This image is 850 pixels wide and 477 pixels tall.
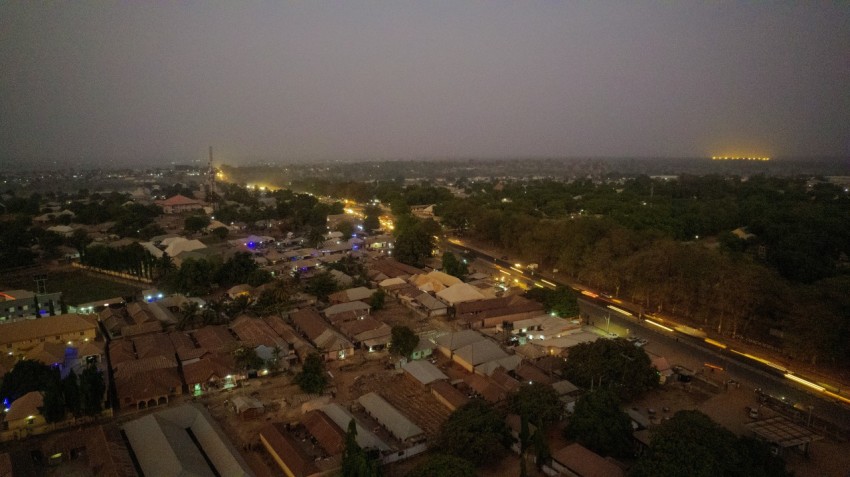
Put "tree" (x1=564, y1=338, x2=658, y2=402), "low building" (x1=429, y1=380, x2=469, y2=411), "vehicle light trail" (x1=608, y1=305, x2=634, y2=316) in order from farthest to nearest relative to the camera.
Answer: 1. "vehicle light trail" (x1=608, y1=305, x2=634, y2=316)
2. "tree" (x1=564, y1=338, x2=658, y2=402)
3. "low building" (x1=429, y1=380, x2=469, y2=411)

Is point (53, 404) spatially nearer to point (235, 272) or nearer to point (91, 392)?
point (91, 392)

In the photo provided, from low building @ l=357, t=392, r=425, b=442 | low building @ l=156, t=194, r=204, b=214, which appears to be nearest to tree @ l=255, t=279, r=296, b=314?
low building @ l=357, t=392, r=425, b=442

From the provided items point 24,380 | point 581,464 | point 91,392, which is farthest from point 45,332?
point 581,464

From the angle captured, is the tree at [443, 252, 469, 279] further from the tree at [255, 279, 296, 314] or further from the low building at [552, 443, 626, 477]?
the low building at [552, 443, 626, 477]

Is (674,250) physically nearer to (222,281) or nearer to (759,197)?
(222,281)

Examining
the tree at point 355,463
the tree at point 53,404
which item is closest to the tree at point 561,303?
the tree at point 355,463
